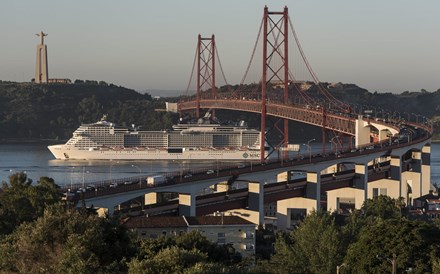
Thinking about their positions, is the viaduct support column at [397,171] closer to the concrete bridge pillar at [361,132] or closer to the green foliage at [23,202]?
the concrete bridge pillar at [361,132]

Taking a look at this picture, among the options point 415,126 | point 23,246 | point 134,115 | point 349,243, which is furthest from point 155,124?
point 23,246

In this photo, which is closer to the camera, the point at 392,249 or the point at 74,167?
the point at 392,249

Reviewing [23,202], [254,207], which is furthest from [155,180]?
[23,202]

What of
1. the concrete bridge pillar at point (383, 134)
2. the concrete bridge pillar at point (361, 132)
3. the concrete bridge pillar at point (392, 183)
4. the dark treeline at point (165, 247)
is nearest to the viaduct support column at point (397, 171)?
the concrete bridge pillar at point (392, 183)

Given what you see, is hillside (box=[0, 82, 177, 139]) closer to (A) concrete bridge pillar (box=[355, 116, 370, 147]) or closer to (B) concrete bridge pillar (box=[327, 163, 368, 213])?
(A) concrete bridge pillar (box=[355, 116, 370, 147])

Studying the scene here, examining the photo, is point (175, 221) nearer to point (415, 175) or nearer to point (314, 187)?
point (314, 187)
